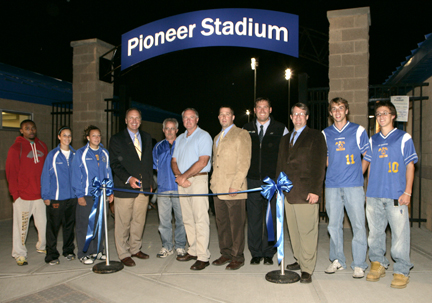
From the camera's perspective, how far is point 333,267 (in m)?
3.94

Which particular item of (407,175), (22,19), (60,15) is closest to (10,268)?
(407,175)

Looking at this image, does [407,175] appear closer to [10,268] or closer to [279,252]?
[279,252]

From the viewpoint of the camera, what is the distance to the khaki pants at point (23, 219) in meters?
4.45

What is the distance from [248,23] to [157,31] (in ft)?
6.96

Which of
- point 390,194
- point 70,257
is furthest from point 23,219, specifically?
point 390,194

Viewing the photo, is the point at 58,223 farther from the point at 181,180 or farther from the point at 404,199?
the point at 404,199

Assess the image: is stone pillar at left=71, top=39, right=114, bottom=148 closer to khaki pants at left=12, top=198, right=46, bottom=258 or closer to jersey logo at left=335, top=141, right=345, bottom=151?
khaki pants at left=12, top=198, right=46, bottom=258

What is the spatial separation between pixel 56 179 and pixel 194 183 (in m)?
2.02

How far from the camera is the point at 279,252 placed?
12.0 feet

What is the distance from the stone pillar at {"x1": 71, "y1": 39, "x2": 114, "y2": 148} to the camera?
7883 millimetres

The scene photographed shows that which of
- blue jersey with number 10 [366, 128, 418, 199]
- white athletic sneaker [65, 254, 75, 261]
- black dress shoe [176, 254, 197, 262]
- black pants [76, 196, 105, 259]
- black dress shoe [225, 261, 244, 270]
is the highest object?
blue jersey with number 10 [366, 128, 418, 199]

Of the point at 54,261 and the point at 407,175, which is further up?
the point at 407,175

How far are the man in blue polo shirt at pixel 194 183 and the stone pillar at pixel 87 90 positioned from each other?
4176 millimetres

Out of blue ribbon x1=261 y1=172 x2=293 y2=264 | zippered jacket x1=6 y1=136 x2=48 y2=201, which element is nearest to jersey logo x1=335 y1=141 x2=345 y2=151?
blue ribbon x1=261 y1=172 x2=293 y2=264
